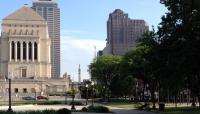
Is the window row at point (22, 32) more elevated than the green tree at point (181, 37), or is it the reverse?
the window row at point (22, 32)

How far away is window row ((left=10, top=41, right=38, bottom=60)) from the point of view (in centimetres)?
19000

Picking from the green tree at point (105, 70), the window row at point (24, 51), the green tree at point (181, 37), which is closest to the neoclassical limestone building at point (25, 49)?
the window row at point (24, 51)

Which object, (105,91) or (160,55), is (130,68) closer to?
(105,91)

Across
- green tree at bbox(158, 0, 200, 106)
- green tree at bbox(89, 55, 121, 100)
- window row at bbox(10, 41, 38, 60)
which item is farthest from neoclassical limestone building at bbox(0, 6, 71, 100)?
green tree at bbox(158, 0, 200, 106)

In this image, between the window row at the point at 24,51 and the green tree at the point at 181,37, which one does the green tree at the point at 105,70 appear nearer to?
the window row at the point at 24,51

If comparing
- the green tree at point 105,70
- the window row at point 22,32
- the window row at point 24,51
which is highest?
the window row at point 22,32

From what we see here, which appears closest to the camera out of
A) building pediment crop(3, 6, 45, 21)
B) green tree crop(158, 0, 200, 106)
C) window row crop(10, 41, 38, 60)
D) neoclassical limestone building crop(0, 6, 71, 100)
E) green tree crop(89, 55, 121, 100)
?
green tree crop(158, 0, 200, 106)

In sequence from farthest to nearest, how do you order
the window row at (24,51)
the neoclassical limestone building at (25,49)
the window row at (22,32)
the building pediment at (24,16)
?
the building pediment at (24,16) < the window row at (22,32) < the window row at (24,51) < the neoclassical limestone building at (25,49)

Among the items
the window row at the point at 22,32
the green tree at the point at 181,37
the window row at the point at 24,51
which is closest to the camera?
the green tree at the point at 181,37

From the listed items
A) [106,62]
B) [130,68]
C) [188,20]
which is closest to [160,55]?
[188,20]

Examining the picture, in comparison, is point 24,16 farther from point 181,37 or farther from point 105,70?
point 181,37

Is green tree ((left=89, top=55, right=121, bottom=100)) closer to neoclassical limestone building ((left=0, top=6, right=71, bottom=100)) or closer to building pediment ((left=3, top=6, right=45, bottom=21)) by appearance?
neoclassical limestone building ((left=0, top=6, right=71, bottom=100))

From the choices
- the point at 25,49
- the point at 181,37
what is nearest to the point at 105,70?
the point at 25,49

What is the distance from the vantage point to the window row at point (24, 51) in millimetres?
190000
